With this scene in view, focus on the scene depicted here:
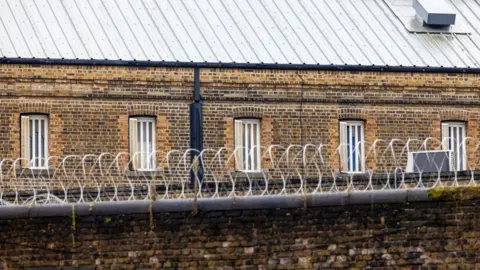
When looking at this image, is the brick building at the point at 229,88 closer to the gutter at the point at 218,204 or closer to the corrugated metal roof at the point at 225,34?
the corrugated metal roof at the point at 225,34

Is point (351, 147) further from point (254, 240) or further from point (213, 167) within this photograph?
point (254, 240)

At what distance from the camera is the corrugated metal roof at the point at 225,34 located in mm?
58312

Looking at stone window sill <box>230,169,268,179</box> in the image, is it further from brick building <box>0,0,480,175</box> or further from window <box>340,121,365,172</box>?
window <box>340,121,365,172</box>

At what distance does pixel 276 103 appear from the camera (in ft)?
196

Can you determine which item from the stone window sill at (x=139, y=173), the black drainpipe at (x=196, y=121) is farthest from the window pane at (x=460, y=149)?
the stone window sill at (x=139, y=173)

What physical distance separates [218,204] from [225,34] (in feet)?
69.8

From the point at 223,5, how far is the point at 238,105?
12.7ft

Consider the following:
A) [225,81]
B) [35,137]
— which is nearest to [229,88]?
[225,81]

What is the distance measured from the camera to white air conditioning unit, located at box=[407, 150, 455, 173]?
49.4 metres

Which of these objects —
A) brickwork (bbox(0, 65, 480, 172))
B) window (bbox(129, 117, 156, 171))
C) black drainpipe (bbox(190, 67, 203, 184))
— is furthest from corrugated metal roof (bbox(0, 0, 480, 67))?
window (bbox(129, 117, 156, 171))

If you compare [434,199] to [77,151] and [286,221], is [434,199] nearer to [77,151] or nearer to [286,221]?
[286,221]

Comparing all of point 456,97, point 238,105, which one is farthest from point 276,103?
point 456,97

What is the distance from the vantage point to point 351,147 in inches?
2394

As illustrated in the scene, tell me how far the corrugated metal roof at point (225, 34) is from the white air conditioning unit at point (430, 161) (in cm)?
831
